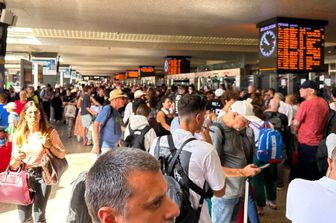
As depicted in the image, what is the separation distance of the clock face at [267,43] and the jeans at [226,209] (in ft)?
25.7

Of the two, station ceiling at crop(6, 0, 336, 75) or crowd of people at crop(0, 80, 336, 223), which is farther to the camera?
station ceiling at crop(6, 0, 336, 75)

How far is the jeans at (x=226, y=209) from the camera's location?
3.49m

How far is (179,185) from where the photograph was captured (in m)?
2.34

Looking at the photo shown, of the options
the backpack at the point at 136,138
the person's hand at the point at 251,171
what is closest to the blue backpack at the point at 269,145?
the backpack at the point at 136,138

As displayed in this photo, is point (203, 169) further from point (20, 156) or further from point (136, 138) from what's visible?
point (136, 138)

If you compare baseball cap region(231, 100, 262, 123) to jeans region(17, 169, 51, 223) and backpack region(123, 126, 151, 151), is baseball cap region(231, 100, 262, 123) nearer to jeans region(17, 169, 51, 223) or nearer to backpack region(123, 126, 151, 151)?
backpack region(123, 126, 151, 151)

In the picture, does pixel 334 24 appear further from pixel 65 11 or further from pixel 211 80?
pixel 65 11

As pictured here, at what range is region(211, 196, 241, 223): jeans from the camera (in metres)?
3.49

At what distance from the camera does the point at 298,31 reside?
415 inches

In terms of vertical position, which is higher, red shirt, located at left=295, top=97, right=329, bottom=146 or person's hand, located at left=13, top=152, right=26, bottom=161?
red shirt, located at left=295, top=97, right=329, bottom=146

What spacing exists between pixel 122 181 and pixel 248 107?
9.60ft

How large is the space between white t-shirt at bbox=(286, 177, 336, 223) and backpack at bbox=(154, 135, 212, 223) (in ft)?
1.93

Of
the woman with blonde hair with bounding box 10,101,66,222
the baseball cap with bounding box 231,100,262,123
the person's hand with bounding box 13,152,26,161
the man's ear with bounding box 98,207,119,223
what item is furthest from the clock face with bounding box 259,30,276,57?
the man's ear with bounding box 98,207,119,223

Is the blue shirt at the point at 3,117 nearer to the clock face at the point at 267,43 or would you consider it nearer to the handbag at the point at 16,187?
the handbag at the point at 16,187
